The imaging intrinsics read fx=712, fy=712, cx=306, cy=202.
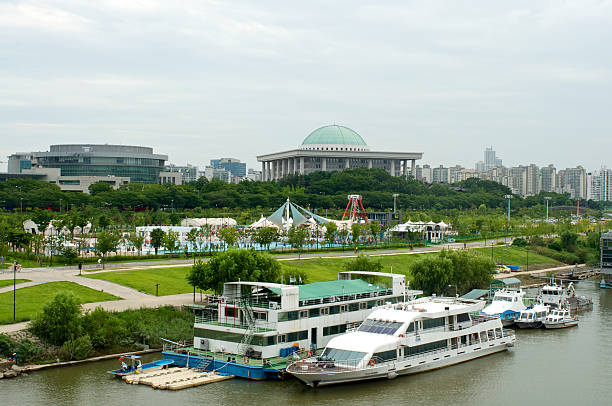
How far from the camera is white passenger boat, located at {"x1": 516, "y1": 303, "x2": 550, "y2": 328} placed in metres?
56.3

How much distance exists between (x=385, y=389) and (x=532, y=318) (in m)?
23.4

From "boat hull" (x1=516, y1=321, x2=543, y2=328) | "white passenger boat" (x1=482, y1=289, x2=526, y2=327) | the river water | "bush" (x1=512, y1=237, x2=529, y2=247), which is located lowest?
the river water

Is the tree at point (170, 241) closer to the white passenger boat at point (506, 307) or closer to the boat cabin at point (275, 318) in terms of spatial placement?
the boat cabin at point (275, 318)

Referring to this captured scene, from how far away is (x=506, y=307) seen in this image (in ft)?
186

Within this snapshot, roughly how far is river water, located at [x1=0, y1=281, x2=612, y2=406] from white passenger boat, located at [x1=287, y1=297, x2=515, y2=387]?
765 mm

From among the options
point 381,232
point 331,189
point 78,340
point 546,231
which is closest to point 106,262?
point 78,340

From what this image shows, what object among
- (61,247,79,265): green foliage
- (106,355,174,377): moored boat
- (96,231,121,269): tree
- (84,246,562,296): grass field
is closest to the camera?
(106,355,174,377): moored boat

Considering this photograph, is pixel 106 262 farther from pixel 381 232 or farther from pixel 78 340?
pixel 381 232

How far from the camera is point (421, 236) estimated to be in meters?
111

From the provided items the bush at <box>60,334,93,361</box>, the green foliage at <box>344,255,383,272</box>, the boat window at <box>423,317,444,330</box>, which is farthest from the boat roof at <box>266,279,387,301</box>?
the green foliage at <box>344,255,383,272</box>

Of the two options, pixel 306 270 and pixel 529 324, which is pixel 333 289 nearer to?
pixel 529 324

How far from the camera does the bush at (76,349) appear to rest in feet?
135

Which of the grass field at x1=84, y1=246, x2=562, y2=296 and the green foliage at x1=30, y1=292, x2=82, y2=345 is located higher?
the grass field at x1=84, y1=246, x2=562, y2=296

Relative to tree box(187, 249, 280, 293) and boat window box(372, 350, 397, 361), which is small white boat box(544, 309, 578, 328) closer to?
boat window box(372, 350, 397, 361)
